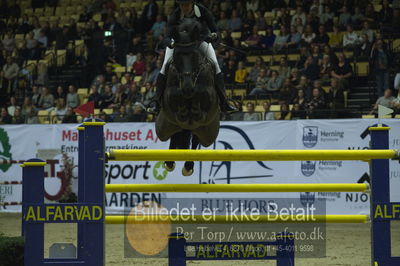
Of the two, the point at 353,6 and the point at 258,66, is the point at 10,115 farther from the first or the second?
the point at 353,6

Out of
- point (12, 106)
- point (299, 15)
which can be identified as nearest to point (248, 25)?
point (299, 15)

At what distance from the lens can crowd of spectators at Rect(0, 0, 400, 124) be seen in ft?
43.9

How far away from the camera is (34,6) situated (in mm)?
21172

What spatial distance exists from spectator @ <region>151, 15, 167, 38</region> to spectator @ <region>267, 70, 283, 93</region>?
4074 millimetres

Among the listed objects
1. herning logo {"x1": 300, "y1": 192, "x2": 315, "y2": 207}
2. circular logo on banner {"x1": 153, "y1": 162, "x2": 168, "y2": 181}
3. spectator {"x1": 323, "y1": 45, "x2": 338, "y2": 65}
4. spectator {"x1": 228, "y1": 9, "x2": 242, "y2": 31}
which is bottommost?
herning logo {"x1": 300, "y1": 192, "x2": 315, "y2": 207}

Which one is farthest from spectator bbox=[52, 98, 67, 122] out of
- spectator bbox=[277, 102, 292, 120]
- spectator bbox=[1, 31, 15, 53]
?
spectator bbox=[277, 102, 292, 120]

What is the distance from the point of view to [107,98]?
15180 mm

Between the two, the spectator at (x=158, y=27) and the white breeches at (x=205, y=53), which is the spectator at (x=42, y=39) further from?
the white breeches at (x=205, y=53)

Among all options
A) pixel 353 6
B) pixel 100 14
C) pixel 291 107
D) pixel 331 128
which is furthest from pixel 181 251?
pixel 100 14

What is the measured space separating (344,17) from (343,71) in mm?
2020

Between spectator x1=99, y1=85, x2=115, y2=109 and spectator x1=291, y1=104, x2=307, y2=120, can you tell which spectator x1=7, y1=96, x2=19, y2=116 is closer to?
spectator x1=99, y1=85, x2=115, y2=109

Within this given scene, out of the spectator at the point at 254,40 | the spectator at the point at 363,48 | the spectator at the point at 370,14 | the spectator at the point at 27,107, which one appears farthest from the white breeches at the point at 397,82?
the spectator at the point at 27,107

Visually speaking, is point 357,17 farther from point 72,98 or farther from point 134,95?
point 72,98

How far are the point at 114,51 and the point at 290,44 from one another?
16.0 feet
